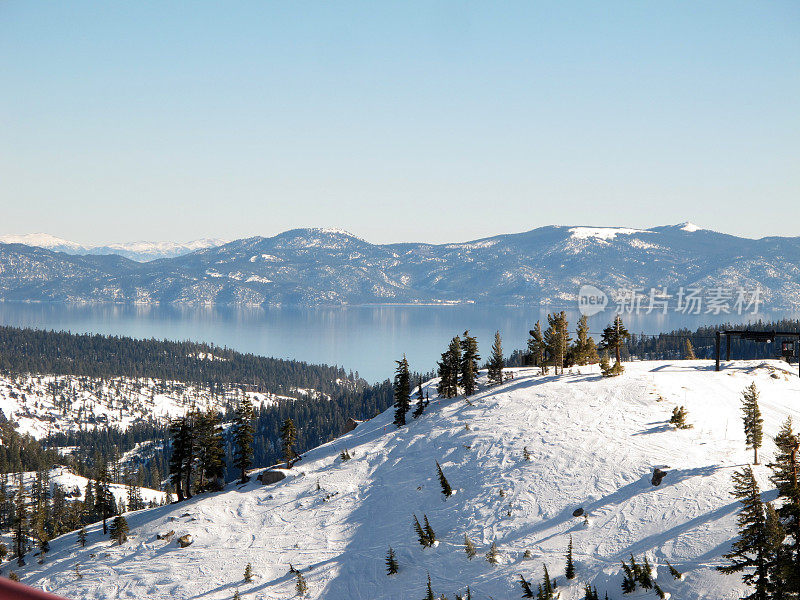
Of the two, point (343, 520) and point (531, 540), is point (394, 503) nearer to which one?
point (343, 520)

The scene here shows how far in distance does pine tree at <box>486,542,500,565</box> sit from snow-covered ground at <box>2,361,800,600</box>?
32cm

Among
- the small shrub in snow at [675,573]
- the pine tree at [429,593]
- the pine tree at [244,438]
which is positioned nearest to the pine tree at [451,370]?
the pine tree at [244,438]

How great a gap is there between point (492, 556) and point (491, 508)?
6544 mm

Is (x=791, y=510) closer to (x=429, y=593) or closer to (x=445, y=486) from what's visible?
(x=429, y=593)

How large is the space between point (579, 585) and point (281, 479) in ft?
119

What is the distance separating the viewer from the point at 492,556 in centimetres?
4122

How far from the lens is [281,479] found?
64812 mm

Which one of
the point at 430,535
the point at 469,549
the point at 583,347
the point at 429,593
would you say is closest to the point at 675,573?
the point at 469,549

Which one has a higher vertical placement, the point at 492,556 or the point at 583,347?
the point at 583,347

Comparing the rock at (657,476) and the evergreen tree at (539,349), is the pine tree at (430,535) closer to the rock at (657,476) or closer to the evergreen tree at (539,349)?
the rock at (657,476)

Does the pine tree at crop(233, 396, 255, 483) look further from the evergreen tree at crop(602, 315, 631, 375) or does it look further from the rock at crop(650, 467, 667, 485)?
the evergreen tree at crop(602, 315, 631, 375)

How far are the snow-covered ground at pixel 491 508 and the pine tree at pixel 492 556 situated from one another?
0.32 meters

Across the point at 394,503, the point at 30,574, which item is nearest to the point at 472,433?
the point at 394,503

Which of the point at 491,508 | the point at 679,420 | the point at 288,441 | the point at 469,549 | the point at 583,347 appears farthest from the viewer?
the point at 583,347
